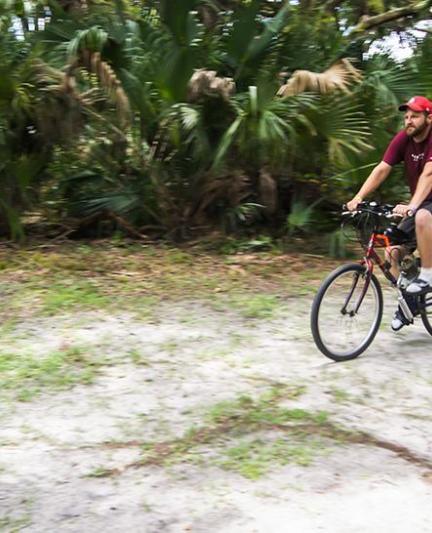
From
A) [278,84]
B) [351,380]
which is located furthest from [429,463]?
[278,84]

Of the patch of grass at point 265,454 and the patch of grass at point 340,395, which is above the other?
the patch of grass at point 265,454

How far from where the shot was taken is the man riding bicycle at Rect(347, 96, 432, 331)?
4.69 m

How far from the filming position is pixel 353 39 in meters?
8.51

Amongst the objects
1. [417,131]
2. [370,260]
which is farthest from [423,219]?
[417,131]

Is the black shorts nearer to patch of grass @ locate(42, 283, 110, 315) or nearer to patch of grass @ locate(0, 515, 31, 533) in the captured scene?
patch of grass @ locate(42, 283, 110, 315)

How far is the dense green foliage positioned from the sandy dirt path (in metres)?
2.75

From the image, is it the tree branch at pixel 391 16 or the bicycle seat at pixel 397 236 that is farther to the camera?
the tree branch at pixel 391 16

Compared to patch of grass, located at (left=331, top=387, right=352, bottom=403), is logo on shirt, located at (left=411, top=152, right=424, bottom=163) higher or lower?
higher

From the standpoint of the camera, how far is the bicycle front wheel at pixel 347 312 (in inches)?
182

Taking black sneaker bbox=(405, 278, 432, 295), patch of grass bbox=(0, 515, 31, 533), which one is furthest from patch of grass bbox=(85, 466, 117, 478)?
black sneaker bbox=(405, 278, 432, 295)

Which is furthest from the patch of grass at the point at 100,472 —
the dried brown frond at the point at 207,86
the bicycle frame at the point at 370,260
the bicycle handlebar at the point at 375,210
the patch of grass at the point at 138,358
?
the dried brown frond at the point at 207,86

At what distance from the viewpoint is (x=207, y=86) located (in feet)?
23.8

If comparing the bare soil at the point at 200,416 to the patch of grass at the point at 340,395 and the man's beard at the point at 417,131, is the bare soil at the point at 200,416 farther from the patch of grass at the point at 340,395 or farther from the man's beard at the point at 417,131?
the man's beard at the point at 417,131

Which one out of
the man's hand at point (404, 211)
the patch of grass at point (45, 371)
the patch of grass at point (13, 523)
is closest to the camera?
the patch of grass at point (13, 523)
